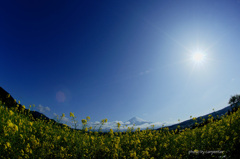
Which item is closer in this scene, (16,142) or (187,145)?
(16,142)

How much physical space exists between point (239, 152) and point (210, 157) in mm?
975

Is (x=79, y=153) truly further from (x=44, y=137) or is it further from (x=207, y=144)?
(x=207, y=144)

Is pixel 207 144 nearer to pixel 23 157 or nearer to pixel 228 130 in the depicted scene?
pixel 228 130

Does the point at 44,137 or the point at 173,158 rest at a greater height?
the point at 44,137

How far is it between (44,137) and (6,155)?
78.3 inches

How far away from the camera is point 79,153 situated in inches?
195

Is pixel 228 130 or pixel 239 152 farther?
pixel 228 130

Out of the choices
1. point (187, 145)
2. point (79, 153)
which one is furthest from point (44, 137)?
point (187, 145)

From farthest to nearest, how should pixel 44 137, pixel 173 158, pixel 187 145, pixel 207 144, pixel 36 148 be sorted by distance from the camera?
pixel 44 137 → pixel 187 145 → pixel 207 144 → pixel 36 148 → pixel 173 158

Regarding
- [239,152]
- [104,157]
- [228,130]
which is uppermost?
[228,130]

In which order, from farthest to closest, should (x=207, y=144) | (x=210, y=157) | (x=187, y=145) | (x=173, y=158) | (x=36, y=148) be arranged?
(x=187, y=145)
(x=207, y=144)
(x=36, y=148)
(x=173, y=158)
(x=210, y=157)

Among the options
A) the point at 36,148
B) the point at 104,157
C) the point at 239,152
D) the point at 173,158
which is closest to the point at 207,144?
the point at 239,152

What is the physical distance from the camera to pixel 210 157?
4.01 m

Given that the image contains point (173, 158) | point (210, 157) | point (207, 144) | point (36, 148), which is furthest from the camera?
point (207, 144)
